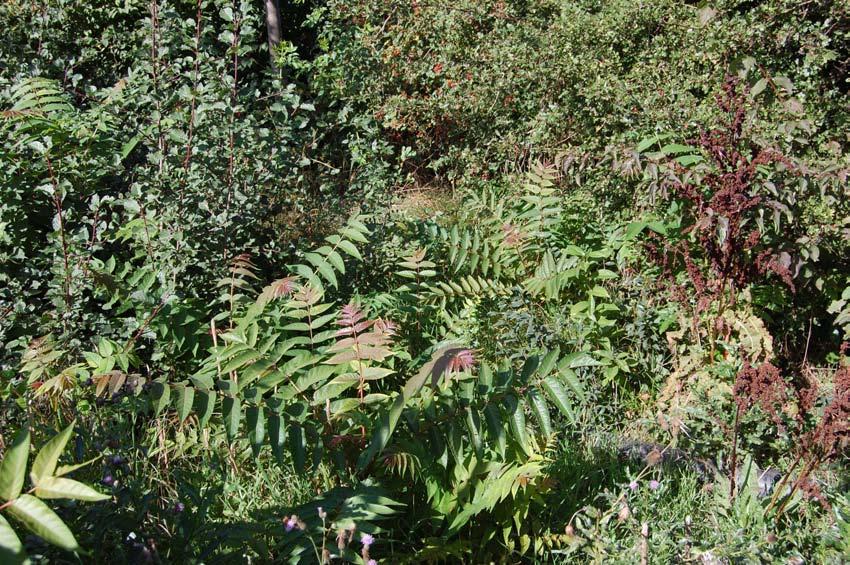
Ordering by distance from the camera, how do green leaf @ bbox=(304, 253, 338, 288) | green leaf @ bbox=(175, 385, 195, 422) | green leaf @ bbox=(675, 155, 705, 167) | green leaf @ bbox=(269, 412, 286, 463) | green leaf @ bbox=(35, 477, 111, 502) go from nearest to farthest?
green leaf @ bbox=(35, 477, 111, 502) < green leaf @ bbox=(175, 385, 195, 422) < green leaf @ bbox=(269, 412, 286, 463) < green leaf @ bbox=(304, 253, 338, 288) < green leaf @ bbox=(675, 155, 705, 167)

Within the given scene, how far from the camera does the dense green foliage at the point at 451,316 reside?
8.42 feet

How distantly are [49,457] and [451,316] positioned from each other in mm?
2994

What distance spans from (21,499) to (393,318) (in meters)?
2.70

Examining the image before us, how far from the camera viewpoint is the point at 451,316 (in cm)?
443

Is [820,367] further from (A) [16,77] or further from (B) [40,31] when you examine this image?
(B) [40,31]

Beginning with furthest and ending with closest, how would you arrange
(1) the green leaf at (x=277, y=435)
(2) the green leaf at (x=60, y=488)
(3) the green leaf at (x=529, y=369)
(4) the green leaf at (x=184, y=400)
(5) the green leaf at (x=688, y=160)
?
(5) the green leaf at (x=688, y=160) → (3) the green leaf at (x=529, y=369) → (1) the green leaf at (x=277, y=435) → (4) the green leaf at (x=184, y=400) → (2) the green leaf at (x=60, y=488)

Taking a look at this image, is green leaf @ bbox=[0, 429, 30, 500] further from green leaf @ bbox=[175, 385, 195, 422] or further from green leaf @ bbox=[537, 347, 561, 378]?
green leaf @ bbox=[537, 347, 561, 378]

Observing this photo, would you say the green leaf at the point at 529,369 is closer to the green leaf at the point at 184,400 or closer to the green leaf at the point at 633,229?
the green leaf at the point at 184,400

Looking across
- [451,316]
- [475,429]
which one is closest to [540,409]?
[475,429]

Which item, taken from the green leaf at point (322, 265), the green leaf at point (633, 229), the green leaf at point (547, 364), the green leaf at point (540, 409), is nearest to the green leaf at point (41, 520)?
the green leaf at point (540, 409)

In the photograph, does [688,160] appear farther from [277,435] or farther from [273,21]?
[273,21]

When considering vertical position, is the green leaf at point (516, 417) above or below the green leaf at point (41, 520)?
below

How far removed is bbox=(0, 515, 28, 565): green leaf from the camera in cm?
134

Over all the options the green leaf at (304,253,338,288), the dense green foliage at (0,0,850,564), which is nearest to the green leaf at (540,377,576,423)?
the dense green foliage at (0,0,850,564)
